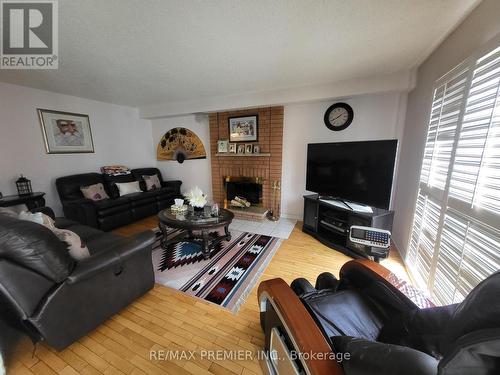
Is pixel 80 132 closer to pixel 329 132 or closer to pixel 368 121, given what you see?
pixel 329 132

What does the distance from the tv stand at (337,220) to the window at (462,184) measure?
406mm

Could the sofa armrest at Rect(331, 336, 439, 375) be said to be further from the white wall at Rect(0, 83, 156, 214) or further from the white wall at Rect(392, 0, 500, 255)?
the white wall at Rect(0, 83, 156, 214)

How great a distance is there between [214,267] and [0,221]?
1.66 metres

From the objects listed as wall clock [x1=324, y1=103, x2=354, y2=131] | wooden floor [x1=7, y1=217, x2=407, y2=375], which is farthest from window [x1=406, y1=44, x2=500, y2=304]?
wooden floor [x1=7, y1=217, x2=407, y2=375]

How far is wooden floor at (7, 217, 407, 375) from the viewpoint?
1214 millimetres

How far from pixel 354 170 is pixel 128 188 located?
391 centimetres

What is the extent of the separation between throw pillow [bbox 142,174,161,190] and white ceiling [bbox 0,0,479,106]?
181 cm

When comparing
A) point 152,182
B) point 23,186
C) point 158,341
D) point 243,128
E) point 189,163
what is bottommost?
point 158,341

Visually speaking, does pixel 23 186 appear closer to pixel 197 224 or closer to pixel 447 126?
pixel 197 224

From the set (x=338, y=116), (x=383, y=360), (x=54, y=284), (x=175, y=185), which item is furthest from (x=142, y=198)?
(x=383, y=360)

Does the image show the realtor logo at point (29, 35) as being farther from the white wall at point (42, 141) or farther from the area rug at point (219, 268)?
the area rug at point (219, 268)

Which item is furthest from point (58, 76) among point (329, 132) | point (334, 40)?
point (329, 132)

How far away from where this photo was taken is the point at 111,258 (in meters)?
1.37

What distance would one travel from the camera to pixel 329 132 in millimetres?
3211
